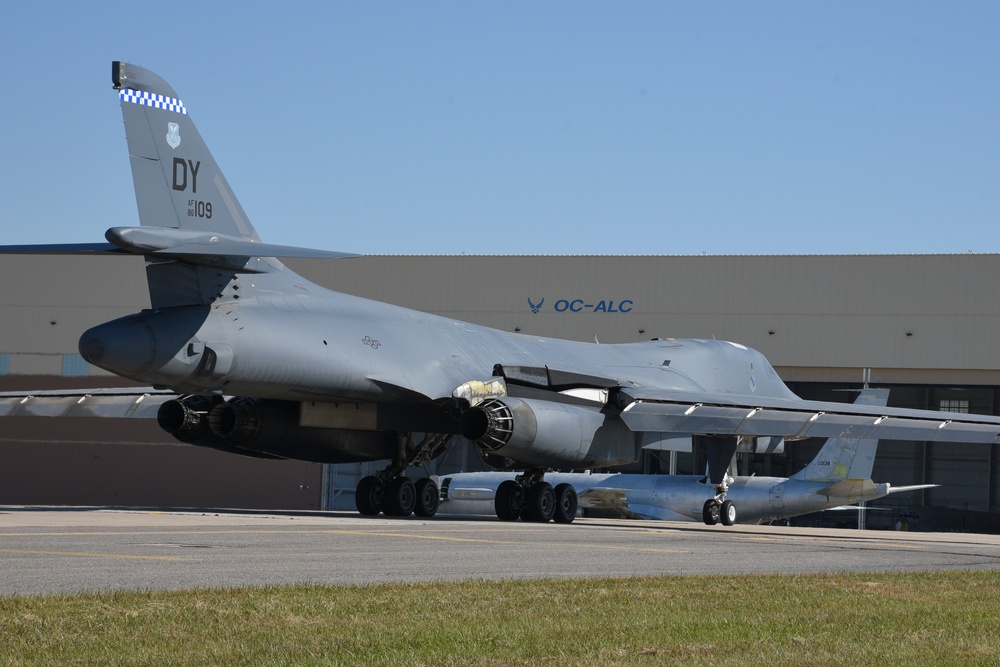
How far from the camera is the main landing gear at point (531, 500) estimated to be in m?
21.3

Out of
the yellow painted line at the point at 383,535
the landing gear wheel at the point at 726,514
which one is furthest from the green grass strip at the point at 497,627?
the landing gear wheel at the point at 726,514

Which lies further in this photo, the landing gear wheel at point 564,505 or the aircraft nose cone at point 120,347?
the landing gear wheel at point 564,505

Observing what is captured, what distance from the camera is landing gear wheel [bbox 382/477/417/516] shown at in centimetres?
2230

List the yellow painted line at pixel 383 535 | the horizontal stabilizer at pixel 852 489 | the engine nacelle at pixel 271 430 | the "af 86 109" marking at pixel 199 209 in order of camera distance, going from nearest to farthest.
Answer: the yellow painted line at pixel 383 535
the "af 86 109" marking at pixel 199 209
the engine nacelle at pixel 271 430
the horizontal stabilizer at pixel 852 489

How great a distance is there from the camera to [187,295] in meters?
16.8

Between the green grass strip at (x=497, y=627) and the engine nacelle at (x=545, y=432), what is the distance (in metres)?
10.2

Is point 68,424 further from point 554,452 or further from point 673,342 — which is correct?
point 554,452

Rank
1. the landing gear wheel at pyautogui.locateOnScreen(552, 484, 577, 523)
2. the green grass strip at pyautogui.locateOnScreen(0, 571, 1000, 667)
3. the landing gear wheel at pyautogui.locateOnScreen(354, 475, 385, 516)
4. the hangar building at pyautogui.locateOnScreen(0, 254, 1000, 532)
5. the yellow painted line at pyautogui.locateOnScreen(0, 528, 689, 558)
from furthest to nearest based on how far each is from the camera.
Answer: the hangar building at pyautogui.locateOnScreen(0, 254, 1000, 532)
the landing gear wheel at pyautogui.locateOnScreen(354, 475, 385, 516)
the landing gear wheel at pyautogui.locateOnScreen(552, 484, 577, 523)
the yellow painted line at pyautogui.locateOnScreen(0, 528, 689, 558)
the green grass strip at pyautogui.locateOnScreen(0, 571, 1000, 667)

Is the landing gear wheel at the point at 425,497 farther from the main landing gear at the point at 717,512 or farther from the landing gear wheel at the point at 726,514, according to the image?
the landing gear wheel at the point at 726,514

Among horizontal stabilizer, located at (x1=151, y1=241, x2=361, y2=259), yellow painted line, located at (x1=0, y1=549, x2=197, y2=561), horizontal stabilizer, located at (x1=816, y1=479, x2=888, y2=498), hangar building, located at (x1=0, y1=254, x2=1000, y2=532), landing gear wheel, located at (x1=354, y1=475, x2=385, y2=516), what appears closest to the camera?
yellow painted line, located at (x1=0, y1=549, x2=197, y2=561)

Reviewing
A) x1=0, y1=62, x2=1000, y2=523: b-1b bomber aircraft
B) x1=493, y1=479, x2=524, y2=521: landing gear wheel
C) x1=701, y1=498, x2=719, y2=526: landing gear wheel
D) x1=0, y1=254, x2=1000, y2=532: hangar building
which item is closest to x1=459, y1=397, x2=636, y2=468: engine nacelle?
x1=0, y1=62, x2=1000, y2=523: b-1b bomber aircraft

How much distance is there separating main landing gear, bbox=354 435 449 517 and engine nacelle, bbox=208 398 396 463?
1.28 m

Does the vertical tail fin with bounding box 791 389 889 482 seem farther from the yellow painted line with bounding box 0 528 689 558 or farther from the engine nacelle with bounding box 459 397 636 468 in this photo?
the yellow painted line with bounding box 0 528 689 558

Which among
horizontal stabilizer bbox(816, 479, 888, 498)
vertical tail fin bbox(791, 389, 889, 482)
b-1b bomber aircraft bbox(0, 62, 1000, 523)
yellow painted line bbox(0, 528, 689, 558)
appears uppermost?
b-1b bomber aircraft bbox(0, 62, 1000, 523)
